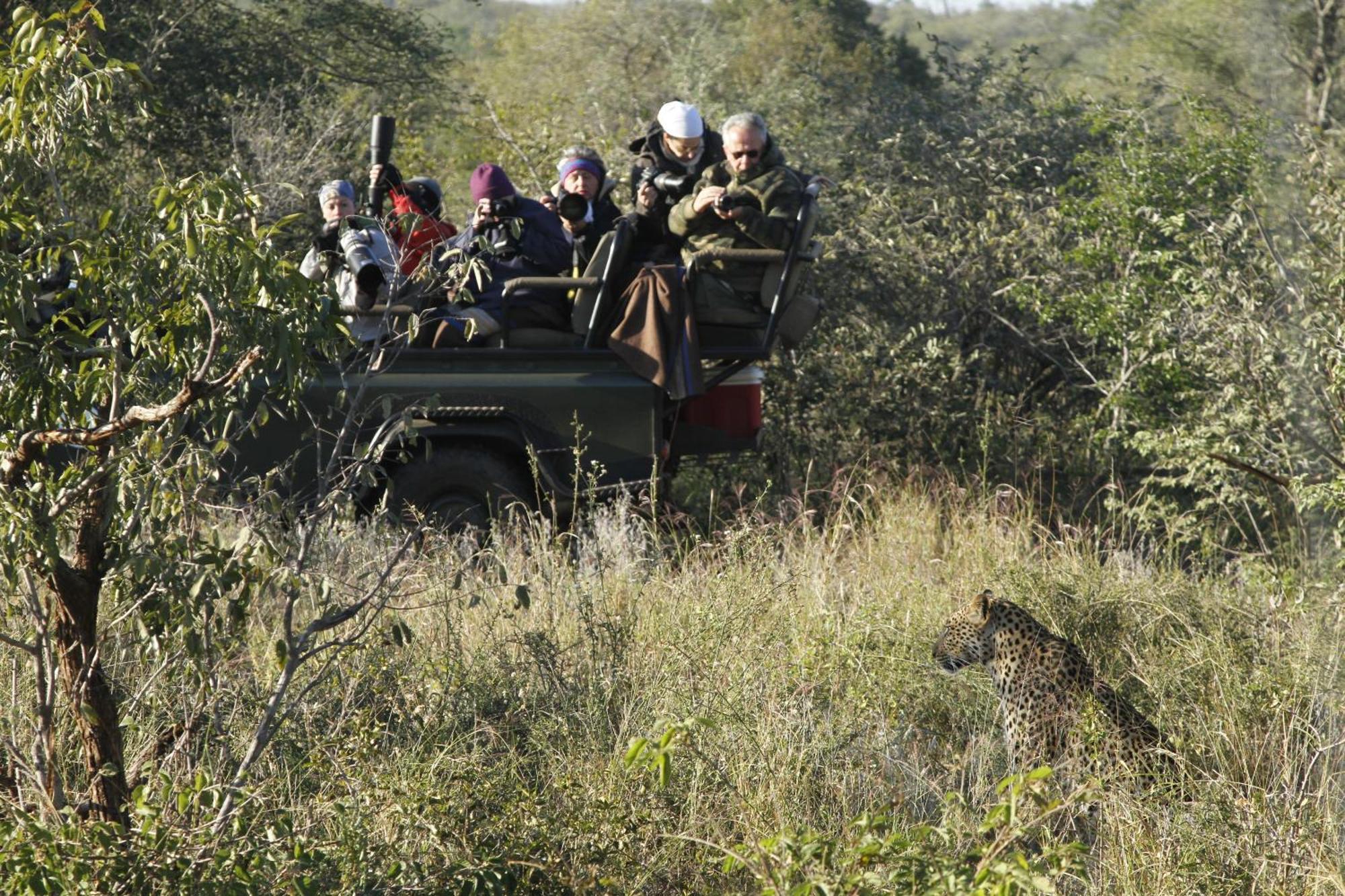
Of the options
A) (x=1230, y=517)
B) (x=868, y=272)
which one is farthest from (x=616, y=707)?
(x=868, y=272)

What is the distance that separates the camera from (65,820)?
3.74 meters

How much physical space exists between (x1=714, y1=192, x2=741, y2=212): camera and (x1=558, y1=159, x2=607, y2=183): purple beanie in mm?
747

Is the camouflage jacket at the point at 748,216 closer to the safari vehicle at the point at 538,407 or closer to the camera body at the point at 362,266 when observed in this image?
the safari vehicle at the point at 538,407

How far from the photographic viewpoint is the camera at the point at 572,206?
7742 millimetres

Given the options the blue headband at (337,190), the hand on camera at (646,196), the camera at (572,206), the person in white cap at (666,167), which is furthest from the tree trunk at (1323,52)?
the blue headband at (337,190)

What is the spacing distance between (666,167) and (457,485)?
1.98 metres

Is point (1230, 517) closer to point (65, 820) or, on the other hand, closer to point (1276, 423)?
point (1276, 423)

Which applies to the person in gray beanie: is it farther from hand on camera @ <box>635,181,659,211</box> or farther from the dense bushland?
hand on camera @ <box>635,181,659,211</box>

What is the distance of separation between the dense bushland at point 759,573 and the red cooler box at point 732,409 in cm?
46

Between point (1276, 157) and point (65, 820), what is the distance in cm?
755

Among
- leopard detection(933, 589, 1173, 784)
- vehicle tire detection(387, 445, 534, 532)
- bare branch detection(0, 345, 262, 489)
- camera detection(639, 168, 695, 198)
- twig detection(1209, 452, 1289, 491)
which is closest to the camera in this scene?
bare branch detection(0, 345, 262, 489)

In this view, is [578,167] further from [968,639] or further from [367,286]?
[968,639]

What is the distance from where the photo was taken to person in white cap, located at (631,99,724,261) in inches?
308

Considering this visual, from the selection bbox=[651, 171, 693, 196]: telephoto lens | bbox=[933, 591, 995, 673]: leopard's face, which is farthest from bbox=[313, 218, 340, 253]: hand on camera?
bbox=[933, 591, 995, 673]: leopard's face
